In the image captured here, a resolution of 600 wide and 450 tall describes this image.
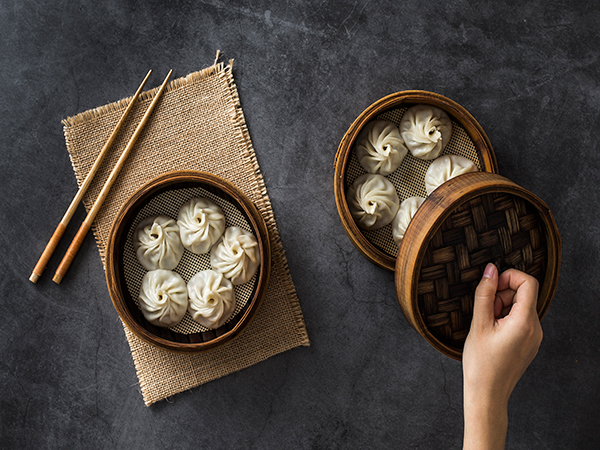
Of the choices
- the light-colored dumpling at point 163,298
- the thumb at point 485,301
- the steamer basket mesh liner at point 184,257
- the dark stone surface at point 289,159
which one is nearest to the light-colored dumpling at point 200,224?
the steamer basket mesh liner at point 184,257

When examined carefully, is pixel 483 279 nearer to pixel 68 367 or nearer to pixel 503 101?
pixel 503 101

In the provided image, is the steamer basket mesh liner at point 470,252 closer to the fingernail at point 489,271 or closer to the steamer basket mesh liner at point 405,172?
the fingernail at point 489,271

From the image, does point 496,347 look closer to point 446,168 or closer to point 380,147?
point 446,168

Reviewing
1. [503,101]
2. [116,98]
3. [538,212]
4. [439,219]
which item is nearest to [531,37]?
[503,101]

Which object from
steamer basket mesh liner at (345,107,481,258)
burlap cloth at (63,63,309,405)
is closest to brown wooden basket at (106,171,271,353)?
burlap cloth at (63,63,309,405)

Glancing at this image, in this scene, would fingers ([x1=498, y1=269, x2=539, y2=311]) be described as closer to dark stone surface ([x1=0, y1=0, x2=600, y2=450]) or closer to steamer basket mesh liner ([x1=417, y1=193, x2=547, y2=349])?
steamer basket mesh liner ([x1=417, y1=193, x2=547, y2=349])

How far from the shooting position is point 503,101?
166 centimetres

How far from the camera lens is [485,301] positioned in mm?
1137

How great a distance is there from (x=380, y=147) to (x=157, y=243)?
876 mm

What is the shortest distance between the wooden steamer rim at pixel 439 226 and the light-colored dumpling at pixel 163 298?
0.79 m

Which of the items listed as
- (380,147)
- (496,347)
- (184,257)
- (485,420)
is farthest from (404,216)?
(184,257)

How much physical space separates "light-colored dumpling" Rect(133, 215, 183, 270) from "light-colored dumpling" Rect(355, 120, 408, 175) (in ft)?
2.49

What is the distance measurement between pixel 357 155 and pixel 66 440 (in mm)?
1675

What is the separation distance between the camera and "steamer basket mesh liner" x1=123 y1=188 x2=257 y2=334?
149 cm
